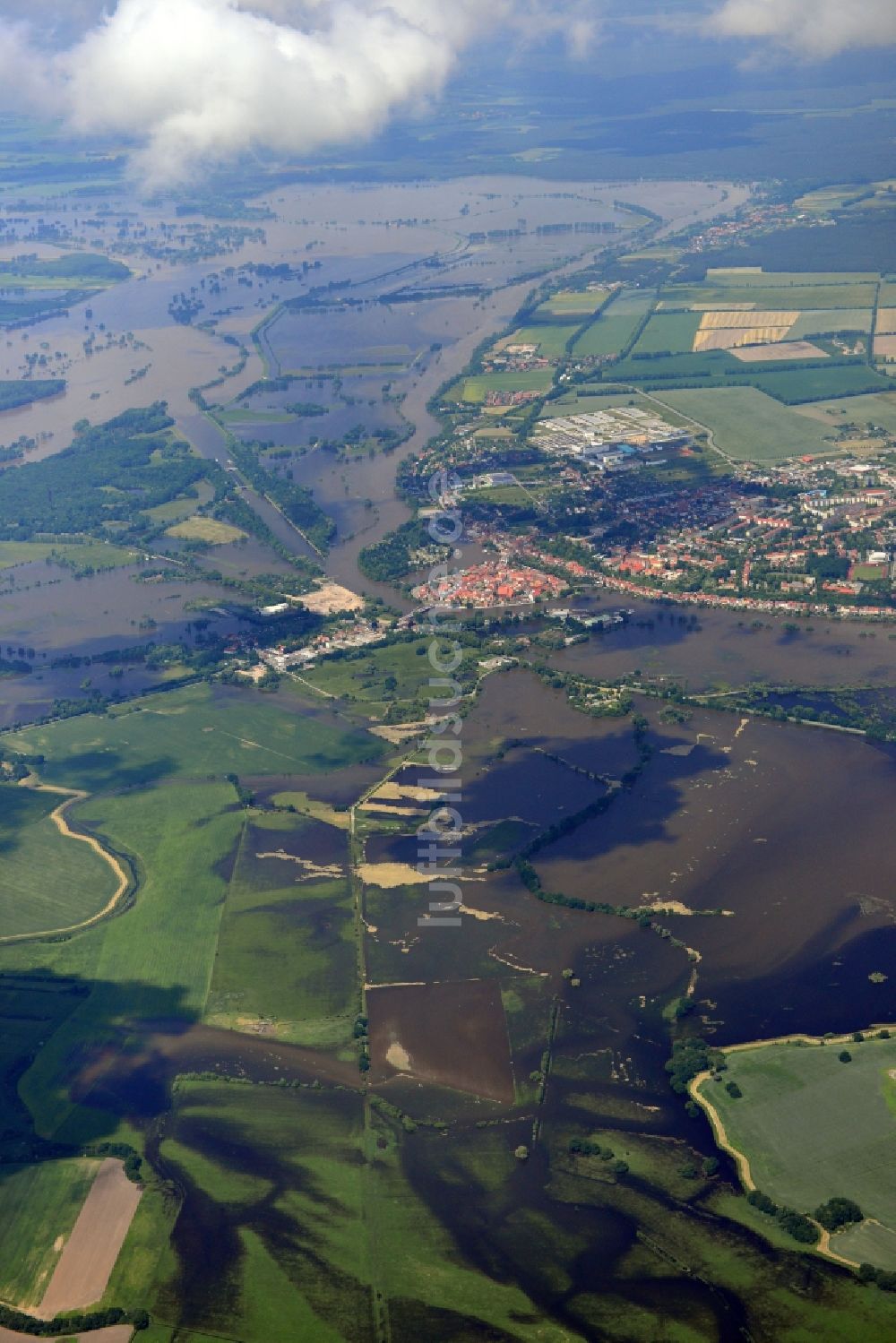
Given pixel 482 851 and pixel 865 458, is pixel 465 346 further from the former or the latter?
pixel 482 851

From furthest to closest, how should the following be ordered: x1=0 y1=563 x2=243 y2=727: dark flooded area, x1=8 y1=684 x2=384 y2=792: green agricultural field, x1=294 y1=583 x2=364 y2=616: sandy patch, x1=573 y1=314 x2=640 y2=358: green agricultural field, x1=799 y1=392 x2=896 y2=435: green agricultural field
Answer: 1. x1=573 y1=314 x2=640 y2=358: green agricultural field
2. x1=799 y1=392 x2=896 y2=435: green agricultural field
3. x1=294 y1=583 x2=364 y2=616: sandy patch
4. x1=0 y1=563 x2=243 y2=727: dark flooded area
5. x1=8 y1=684 x2=384 y2=792: green agricultural field

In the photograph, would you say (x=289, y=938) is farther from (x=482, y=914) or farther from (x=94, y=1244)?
(x=94, y=1244)

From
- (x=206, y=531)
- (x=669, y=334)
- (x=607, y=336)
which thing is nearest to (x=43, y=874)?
(x=206, y=531)

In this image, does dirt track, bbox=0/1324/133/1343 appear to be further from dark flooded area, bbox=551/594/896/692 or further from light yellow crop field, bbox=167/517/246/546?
light yellow crop field, bbox=167/517/246/546

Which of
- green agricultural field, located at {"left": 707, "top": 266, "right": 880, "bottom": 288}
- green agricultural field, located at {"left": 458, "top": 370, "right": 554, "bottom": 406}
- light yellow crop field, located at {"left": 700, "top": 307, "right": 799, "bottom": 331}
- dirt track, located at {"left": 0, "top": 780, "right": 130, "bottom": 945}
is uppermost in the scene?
green agricultural field, located at {"left": 707, "top": 266, "right": 880, "bottom": 288}

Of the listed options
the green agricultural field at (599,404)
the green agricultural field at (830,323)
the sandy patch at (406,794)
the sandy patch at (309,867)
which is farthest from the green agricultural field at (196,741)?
the green agricultural field at (830,323)

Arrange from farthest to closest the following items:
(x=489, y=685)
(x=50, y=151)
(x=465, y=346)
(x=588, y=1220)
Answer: (x=50, y=151)
(x=465, y=346)
(x=489, y=685)
(x=588, y=1220)

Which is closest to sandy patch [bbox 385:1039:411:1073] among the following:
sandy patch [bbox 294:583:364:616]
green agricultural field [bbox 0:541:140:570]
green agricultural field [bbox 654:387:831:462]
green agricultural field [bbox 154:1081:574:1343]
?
green agricultural field [bbox 154:1081:574:1343]

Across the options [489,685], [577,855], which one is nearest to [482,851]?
[577,855]
